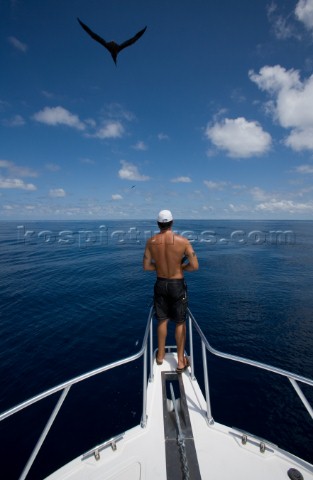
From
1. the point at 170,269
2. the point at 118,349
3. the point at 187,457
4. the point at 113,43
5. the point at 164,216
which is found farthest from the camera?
the point at 118,349

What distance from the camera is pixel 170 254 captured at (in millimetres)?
4664

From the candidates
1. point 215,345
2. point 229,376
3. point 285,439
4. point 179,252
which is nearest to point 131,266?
point 215,345

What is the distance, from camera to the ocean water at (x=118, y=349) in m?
7.95

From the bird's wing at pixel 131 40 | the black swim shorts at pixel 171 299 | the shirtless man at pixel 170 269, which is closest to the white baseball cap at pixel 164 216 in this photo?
the shirtless man at pixel 170 269

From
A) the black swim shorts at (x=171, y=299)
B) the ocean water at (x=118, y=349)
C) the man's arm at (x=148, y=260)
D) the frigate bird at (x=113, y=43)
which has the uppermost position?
the frigate bird at (x=113, y=43)

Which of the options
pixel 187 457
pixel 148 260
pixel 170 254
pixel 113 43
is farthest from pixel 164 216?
pixel 113 43

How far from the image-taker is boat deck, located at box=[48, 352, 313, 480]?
118 inches

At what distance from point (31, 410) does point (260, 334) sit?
41.9 ft

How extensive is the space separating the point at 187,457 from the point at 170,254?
3232mm

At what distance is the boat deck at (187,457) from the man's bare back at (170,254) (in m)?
2.63

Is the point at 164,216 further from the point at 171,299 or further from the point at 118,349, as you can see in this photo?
the point at 118,349

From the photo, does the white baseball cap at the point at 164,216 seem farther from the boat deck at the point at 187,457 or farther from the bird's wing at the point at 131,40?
the bird's wing at the point at 131,40

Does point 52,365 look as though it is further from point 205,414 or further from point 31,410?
point 205,414

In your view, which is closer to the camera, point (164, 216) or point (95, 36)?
point (164, 216)
